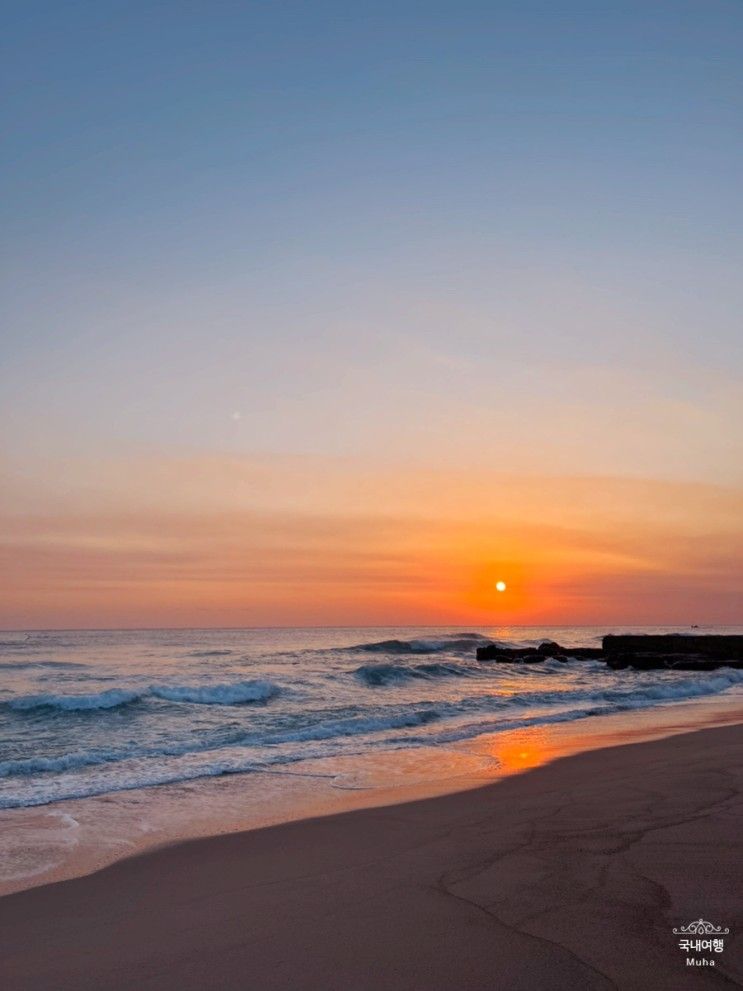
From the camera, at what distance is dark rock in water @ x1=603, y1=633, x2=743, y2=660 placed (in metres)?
52.8

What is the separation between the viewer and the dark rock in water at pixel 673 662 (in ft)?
146

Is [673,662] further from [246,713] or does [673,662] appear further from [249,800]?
[249,800]

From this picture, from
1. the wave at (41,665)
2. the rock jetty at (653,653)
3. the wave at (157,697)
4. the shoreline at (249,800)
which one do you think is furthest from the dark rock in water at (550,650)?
the shoreline at (249,800)

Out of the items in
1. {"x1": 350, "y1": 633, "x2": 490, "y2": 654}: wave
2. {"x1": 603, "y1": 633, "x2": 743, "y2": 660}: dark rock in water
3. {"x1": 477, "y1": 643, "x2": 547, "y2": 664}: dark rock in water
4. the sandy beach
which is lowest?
{"x1": 350, "y1": 633, "x2": 490, "y2": 654}: wave

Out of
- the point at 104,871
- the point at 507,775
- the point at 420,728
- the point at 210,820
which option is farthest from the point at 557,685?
the point at 104,871

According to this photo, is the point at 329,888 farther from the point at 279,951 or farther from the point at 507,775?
the point at 507,775

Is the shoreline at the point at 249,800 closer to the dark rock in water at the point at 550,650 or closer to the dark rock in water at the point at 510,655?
the dark rock in water at the point at 510,655

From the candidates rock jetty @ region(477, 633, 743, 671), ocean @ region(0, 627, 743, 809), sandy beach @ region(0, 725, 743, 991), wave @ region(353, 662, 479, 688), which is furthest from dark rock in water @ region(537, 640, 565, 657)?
sandy beach @ region(0, 725, 743, 991)

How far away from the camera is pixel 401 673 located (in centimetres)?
3838

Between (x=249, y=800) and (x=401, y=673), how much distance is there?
28138 mm

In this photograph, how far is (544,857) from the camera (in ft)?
21.5

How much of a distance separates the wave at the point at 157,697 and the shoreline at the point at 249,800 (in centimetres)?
1187

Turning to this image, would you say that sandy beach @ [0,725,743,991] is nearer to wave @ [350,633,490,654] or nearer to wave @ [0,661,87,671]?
wave @ [0,661,87,671]

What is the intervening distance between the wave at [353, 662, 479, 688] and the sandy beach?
26.1m
